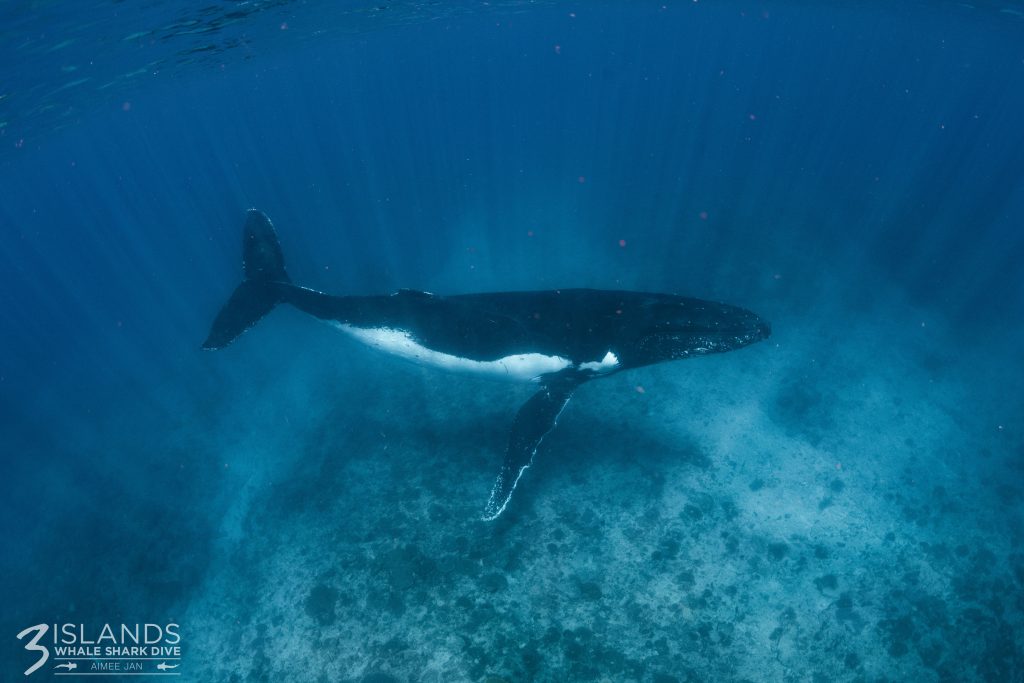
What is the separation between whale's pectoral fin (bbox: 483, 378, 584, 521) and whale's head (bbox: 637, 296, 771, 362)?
5.41 ft

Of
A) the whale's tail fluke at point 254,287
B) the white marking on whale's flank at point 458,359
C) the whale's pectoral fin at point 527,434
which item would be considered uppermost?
the whale's tail fluke at point 254,287

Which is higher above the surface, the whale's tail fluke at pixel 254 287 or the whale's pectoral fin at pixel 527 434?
the whale's tail fluke at pixel 254 287

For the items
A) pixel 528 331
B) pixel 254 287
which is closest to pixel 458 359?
pixel 528 331

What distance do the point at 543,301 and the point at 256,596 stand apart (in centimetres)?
741

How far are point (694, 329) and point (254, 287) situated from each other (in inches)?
353

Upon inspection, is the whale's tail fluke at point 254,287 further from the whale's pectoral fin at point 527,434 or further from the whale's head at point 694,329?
the whale's head at point 694,329

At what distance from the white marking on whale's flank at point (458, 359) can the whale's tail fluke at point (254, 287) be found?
1.88 meters

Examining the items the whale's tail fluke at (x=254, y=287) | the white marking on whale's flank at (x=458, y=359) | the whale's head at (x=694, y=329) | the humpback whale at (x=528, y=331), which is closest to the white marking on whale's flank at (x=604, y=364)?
the humpback whale at (x=528, y=331)

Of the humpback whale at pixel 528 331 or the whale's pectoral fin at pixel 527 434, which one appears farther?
the humpback whale at pixel 528 331

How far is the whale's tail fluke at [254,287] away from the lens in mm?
9961

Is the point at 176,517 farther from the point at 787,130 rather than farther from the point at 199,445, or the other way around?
the point at 787,130

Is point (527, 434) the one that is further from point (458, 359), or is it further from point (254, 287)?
point (254, 287)

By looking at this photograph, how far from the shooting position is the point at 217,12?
1664 cm

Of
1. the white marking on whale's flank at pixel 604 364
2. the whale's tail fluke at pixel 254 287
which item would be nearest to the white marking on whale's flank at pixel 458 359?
the white marking on whale's flank at pixel 604 364
